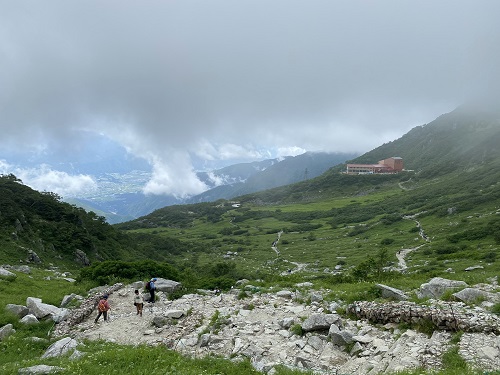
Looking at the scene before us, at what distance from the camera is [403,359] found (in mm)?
12203

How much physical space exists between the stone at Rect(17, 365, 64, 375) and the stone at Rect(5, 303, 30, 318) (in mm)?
11621

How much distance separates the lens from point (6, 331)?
1883 cm

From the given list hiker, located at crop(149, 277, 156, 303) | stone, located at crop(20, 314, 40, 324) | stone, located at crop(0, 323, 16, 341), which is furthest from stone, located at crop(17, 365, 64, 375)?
hiker, located at crop(149, 277, 156, 303)

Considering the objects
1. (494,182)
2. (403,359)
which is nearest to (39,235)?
(403,359)

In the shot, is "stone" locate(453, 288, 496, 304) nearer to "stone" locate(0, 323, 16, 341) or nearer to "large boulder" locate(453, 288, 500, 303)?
"large boulder" locate(453, 288, 500, 303)

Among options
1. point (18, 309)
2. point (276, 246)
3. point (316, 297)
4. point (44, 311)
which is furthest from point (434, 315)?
point (276, 246)

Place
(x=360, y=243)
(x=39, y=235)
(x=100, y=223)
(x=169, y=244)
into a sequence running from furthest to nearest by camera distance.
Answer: (x=169, y=244)
(x=360, y=243)
(x=100, y=223)
(x=39, y=235)

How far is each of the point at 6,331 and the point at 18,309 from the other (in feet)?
10.3

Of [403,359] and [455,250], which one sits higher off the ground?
[403,359]

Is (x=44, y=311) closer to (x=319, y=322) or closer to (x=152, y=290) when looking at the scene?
(x=152, y=290)

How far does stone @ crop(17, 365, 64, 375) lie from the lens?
38.2ft

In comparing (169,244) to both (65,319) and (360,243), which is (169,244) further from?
(65,319)

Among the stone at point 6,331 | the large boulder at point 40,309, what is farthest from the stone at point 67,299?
the stone at point 6,331

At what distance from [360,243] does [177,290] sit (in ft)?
250
